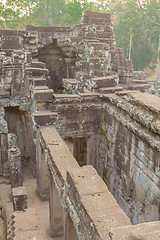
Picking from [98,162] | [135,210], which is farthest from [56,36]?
[135,210]

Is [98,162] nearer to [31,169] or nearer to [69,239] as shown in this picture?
[31,169]

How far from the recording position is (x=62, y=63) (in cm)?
1468

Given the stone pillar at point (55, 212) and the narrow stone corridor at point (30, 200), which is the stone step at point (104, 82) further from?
the narrow stone corridor at point (30, 200)

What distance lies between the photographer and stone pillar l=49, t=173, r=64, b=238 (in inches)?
257

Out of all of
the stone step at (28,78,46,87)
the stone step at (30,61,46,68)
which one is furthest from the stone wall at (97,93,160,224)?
the stone step at (30,61,46,68)

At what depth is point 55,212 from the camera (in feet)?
21.7

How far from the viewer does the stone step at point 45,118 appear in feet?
25.4

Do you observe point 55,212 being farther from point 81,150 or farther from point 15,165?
point 81,150

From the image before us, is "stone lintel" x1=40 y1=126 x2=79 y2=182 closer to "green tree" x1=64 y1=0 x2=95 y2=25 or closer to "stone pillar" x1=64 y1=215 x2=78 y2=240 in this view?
"stone pillar" x1=64 y1=215 x2=78 y2=240

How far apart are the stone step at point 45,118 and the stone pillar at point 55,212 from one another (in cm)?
213

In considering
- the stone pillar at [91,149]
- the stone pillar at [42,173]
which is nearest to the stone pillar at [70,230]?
the stone pillar at [42,173]

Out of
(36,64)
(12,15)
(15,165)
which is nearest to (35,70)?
(36,64)

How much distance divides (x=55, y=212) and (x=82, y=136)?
11.0 feet

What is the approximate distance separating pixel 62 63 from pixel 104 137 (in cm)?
728
